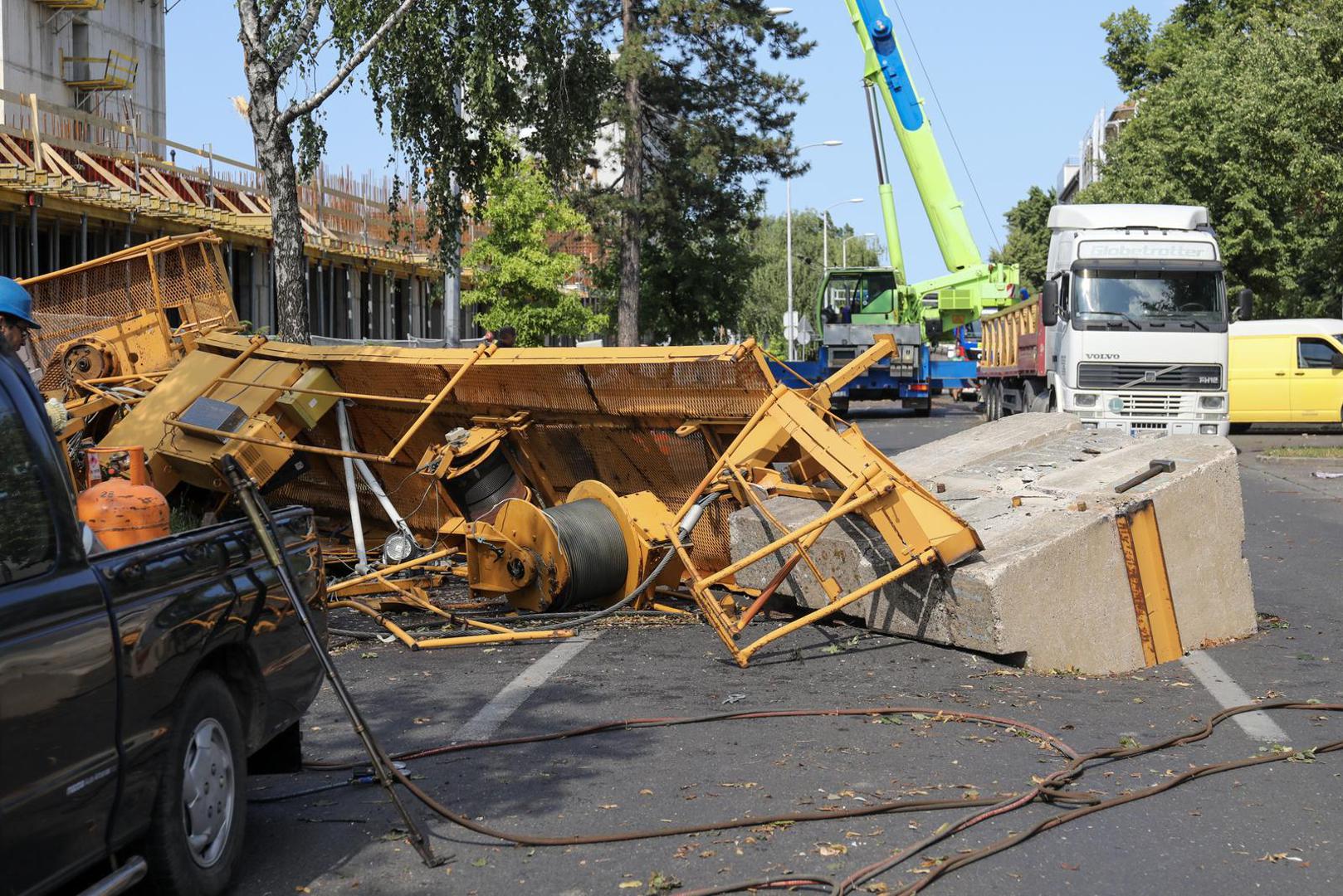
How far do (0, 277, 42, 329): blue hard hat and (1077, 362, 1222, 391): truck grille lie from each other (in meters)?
17.7

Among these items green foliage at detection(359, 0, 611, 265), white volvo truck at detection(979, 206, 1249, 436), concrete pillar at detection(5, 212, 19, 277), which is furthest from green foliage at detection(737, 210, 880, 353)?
green foliage at detection(359, 0, 611, 265)

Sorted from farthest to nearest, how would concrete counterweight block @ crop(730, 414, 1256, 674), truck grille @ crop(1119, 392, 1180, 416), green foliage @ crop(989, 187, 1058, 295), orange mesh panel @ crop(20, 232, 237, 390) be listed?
1. green foliage @ crop(989, 187, 1058, 295)
2. truck grille @ crop(1119, 392, 1180, 416)
3. orange mesh panel @ crop(20, 232, 237, 390)
4. concrete counterweight block @ crop(730, 414, 1256, 674)

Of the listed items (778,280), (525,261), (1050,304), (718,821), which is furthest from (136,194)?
(778,280)

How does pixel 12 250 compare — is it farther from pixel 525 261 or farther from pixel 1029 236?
pixel 1029 236

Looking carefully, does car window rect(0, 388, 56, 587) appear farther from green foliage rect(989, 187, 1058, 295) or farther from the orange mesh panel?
green foliage rect(989, 187, 1058, 295)

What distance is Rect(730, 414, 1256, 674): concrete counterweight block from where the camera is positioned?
8.02 metres

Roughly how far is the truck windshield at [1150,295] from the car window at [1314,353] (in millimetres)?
8583

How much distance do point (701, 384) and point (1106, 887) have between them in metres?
5.31

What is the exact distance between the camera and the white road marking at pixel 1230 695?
669 centimetres

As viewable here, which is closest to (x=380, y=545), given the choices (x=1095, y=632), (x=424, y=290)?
(x=1095, y=632)

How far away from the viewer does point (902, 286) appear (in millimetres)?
37562

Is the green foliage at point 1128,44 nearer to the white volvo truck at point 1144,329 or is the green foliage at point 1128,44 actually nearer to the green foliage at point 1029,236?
the green foliage at point 1029,236

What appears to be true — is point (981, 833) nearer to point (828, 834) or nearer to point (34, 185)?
point (828, 834)

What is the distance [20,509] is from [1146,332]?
1987cm
